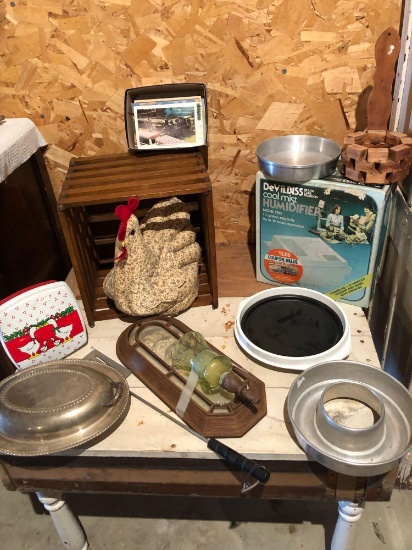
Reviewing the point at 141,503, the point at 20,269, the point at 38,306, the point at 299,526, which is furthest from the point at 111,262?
the point at 299,526

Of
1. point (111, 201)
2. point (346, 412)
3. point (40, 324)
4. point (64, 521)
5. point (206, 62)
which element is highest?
point (206, 62)

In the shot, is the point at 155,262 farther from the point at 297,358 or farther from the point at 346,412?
the point at 346,412

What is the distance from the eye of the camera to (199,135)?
1.12m

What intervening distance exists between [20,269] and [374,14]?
94 cm

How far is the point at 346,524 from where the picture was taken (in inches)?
35.6

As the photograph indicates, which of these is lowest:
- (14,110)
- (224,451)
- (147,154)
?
(224,451)

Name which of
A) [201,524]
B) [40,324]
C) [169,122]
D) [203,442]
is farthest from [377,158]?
[201,524]

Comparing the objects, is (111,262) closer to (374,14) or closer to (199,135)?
(199,135)

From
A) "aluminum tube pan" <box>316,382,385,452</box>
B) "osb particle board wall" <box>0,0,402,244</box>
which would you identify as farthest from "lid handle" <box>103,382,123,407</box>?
"osb particle board wall" <box>0,0,402,244</box>

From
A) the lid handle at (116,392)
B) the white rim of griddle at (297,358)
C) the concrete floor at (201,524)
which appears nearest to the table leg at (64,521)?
the concrete floor at (201,524)

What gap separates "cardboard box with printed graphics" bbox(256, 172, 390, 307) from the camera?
3.22 feet

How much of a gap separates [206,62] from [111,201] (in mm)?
404

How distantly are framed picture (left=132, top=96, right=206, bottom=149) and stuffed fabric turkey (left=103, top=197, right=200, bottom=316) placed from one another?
139 mm

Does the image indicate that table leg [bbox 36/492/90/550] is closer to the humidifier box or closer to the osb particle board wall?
the humidifier box
